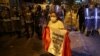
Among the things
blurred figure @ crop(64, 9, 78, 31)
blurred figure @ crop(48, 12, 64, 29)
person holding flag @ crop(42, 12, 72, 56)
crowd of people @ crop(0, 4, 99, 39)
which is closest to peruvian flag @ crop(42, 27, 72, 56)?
person holding flag @ crop(42, 12, 72, 56)

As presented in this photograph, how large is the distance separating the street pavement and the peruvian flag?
7.28ft

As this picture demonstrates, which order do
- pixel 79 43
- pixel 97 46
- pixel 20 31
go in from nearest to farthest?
pixel 97 46
pixel 79 43
pixel 20 31

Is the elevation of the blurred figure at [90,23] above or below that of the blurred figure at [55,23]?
below

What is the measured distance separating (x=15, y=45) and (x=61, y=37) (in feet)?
21.2

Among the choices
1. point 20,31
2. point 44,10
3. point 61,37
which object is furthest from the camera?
point 44,10

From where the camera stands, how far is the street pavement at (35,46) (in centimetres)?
1141

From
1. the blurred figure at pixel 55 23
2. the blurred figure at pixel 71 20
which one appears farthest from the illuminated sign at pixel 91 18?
the blurred figure at pixel 55 23

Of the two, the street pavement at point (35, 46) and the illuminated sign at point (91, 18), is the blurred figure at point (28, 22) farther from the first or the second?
the illuminated sign at point (91, 18)

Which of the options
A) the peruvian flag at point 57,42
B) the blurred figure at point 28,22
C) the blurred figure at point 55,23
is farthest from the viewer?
the blurred figure at point 28,22

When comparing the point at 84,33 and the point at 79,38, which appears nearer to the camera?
the point at 79,38

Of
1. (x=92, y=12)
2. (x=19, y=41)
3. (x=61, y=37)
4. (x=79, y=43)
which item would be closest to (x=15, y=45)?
(x=19, y=41)

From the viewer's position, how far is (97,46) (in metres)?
12.3

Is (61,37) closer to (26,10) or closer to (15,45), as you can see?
(15,45)

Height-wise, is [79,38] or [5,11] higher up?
[5,11]
